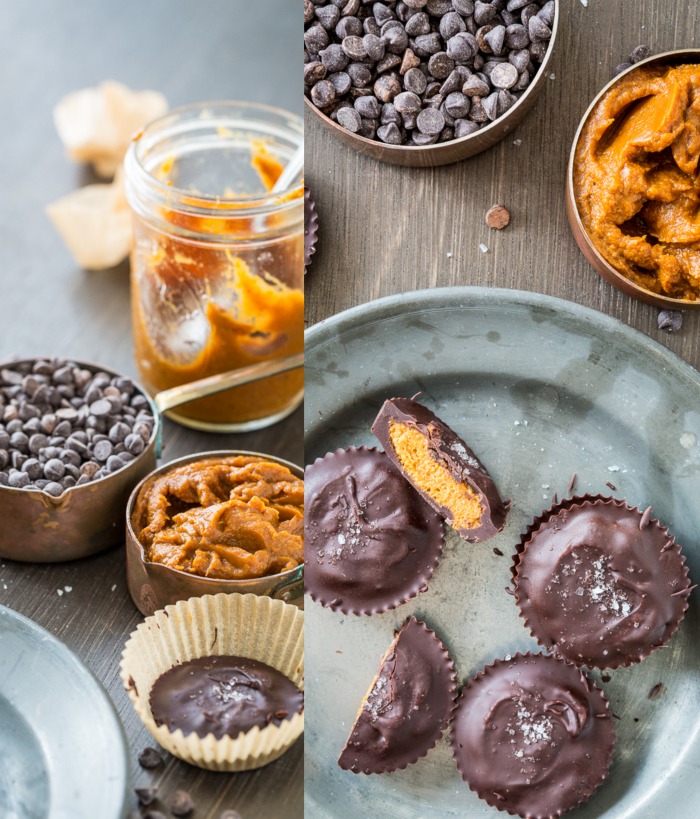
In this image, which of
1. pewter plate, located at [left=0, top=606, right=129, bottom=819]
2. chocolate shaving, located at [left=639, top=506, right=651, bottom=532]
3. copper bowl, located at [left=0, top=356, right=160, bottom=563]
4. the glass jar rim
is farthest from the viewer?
the glass jar rim

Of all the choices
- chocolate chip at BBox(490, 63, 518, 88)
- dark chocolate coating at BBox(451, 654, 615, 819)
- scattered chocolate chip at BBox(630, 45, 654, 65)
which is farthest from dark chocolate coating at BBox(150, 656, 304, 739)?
scattered chocolate chip at BBox(630, 45, 654, 65)

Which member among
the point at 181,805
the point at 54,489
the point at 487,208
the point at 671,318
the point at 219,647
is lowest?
the point at 181,805

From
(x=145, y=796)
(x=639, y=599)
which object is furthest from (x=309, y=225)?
(x=145, y=796)

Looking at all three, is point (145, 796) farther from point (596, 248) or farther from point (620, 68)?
point (620, 68)

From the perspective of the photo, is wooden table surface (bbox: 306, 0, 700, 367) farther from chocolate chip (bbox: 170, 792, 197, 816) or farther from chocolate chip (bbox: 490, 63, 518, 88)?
chocolate chip (bbox: 170, 792, 197, 816)

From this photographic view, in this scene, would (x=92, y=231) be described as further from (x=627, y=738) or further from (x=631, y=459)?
(x=627, y=738)

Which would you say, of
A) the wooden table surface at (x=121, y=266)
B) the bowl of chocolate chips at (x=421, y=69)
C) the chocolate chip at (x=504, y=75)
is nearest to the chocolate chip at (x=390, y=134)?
the bowl of chocolate chips at (x=421, y=69)

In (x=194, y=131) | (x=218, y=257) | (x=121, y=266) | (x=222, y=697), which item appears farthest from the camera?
(x=121, y=266)
